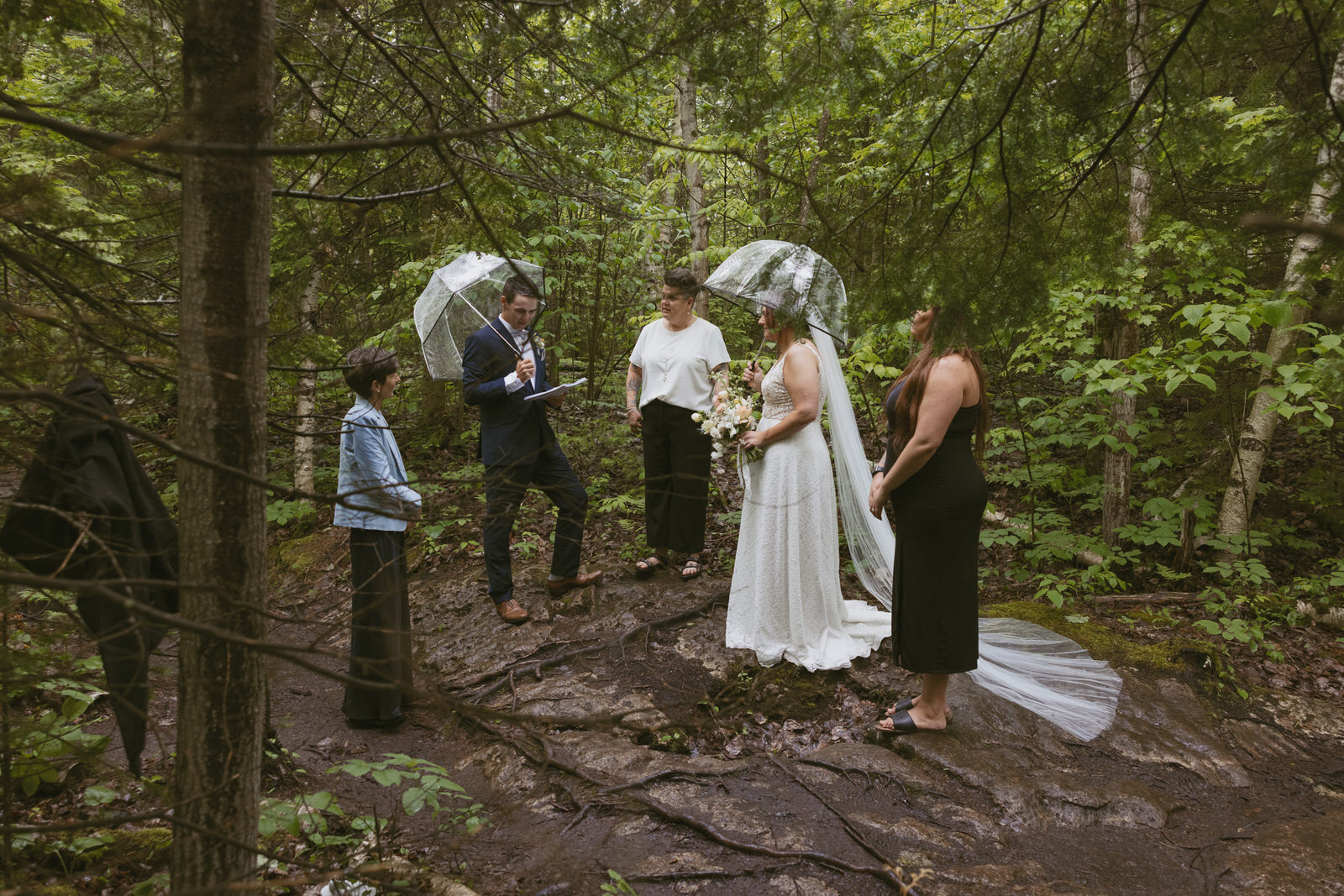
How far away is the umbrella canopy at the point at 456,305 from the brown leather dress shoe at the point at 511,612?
1.76 m

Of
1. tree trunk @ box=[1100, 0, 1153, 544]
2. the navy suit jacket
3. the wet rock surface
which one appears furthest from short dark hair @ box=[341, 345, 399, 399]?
tree trunk @ box=[1100, 0, 1153, 544]

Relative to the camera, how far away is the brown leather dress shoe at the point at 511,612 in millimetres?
5523

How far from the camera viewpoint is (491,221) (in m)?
4.57

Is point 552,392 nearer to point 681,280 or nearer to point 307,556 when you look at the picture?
point 681,280

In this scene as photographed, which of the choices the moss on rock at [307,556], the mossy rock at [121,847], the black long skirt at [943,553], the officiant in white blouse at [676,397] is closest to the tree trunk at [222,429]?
the mossy rock at [121,847]

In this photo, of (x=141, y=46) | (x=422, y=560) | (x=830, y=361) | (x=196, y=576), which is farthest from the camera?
(x=422, y=560)

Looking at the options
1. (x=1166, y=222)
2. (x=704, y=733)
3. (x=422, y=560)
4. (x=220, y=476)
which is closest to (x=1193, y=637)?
(x=1166, y=222)

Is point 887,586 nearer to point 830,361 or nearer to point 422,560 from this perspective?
point 830,361

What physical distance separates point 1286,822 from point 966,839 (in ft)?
5.27

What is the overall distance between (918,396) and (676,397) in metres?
2.29

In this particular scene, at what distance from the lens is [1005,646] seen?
4812 mm

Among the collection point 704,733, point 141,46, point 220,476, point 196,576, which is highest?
point 141,46

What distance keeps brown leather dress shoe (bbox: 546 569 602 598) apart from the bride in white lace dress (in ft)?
4.85

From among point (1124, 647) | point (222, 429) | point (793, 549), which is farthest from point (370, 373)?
point (1124, 647)
